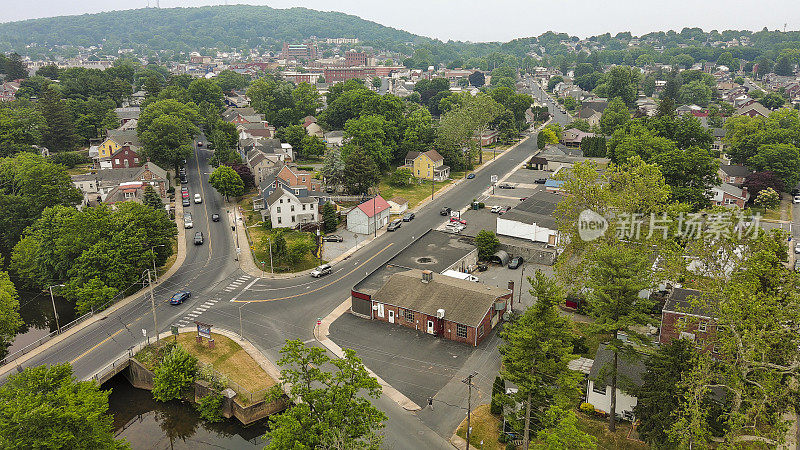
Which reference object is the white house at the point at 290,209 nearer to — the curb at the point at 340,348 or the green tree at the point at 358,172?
the green tree at the point at 358,172

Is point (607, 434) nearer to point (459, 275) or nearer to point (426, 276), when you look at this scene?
point (426, 276)

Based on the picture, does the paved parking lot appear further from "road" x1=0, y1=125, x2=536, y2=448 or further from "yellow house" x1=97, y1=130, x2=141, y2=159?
"yellow house" x1=97, y1=130, x2=141, y2=159

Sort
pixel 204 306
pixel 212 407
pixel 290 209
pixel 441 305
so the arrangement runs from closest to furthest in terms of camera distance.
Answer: pixel 212 407 → pixel 441 305 → pixel 204 306 → pixel 290 209

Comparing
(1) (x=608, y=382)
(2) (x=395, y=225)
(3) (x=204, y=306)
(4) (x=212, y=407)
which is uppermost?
(2) (x=395, y=225)

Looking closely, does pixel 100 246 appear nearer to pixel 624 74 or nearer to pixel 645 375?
pixel 645 375

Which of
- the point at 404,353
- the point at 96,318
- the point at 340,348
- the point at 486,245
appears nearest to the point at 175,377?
the point at 340,348

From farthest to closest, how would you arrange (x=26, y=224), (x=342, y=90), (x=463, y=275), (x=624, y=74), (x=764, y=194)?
(x=624, y=74) → (x=342, y=90) → (x=764, y=194) → (x=26, y=224) → (x=463, y=275)

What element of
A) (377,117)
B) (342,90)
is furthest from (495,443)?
(342,90)

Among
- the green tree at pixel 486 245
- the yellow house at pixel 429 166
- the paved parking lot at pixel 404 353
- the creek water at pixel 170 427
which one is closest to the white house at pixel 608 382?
the paved parking lot at pixel 404 353
